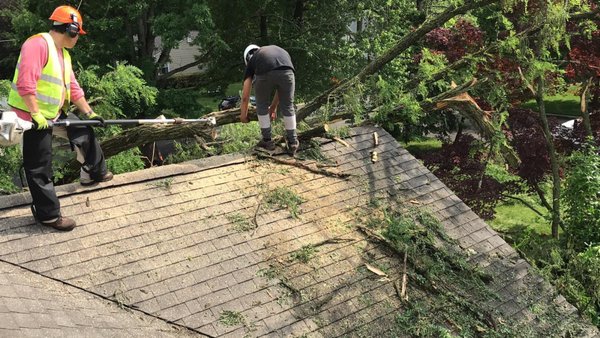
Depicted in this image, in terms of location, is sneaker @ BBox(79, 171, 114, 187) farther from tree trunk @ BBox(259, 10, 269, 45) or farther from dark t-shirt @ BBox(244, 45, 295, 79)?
tree trunk @ BBox(259, 10, 269, 45)

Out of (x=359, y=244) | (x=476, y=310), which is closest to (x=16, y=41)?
(x=359, y=244)

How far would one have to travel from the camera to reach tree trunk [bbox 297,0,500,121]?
8.67m

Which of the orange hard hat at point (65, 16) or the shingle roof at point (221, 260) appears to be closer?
the shingle roof at point (221, 260)

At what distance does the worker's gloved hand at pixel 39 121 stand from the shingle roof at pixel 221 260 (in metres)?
0.84

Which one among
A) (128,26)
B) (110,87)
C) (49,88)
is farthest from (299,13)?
(49,88)

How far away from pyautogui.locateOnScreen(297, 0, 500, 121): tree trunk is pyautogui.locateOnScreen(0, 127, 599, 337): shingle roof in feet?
8.06

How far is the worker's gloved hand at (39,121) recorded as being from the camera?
4637mm

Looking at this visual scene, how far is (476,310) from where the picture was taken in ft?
17.3

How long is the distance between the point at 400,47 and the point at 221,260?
18.2 feet

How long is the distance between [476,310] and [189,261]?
2740 millimetres

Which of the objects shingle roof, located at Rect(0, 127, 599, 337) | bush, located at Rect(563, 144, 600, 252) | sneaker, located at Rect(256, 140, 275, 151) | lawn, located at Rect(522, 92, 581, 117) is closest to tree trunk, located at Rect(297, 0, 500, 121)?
sneaker, located at Rect(256, 140, 275, 151)

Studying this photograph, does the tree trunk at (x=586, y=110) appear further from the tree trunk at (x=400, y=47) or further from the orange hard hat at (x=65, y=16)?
the orange hard hat at (x=65, y=16)

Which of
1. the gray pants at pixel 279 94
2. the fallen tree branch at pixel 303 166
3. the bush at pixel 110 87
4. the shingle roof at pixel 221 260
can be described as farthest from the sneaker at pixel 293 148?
the bush at pixel 110 87

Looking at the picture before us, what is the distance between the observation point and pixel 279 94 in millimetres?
6770
